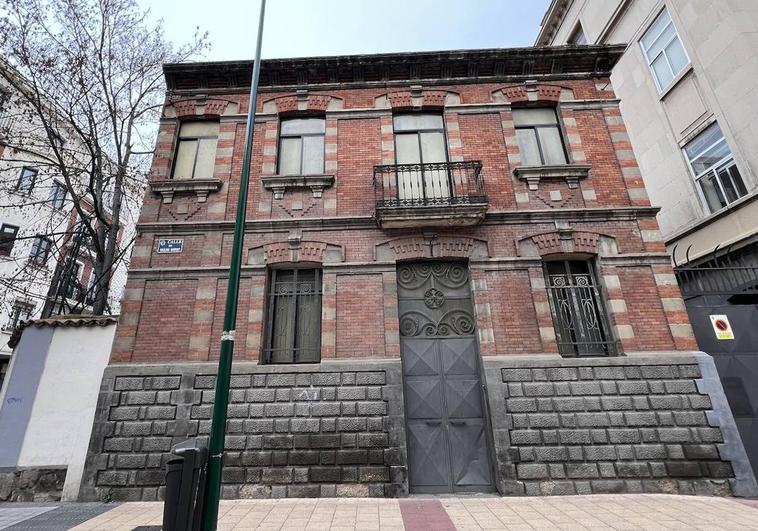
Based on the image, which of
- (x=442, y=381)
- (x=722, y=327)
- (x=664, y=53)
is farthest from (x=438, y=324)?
(x=664, y=53)

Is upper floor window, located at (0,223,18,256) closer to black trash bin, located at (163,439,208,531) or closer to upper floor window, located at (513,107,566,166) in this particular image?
black trash bin, located at (163,439,208,531)

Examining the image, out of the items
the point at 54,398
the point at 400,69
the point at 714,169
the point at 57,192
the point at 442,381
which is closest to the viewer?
the point at 54,398

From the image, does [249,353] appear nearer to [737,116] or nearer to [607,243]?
[607,243]

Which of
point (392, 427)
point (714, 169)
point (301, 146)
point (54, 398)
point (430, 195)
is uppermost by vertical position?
point (301, 146)

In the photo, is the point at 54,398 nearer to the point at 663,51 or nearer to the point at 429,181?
the point at 429,181

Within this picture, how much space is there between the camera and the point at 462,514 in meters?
5.36

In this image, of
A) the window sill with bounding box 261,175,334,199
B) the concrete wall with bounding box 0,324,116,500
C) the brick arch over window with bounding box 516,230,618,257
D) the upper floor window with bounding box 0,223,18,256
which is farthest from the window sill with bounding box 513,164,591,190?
the upper floor window with bounding box 0,223,18,256

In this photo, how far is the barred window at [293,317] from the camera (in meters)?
7.27

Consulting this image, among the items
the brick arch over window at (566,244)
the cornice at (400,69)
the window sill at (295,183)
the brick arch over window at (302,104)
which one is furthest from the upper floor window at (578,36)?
the window sill at (295,183)

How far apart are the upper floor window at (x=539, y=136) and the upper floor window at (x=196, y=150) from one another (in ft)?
25.0

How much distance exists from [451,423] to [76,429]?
22.8ft

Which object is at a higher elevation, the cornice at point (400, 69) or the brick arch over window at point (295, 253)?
the cornice at point (400, 69)

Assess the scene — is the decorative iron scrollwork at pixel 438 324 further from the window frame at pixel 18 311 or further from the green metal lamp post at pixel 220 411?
the window frame at pixel 18 311

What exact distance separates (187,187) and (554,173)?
8.42 meters
